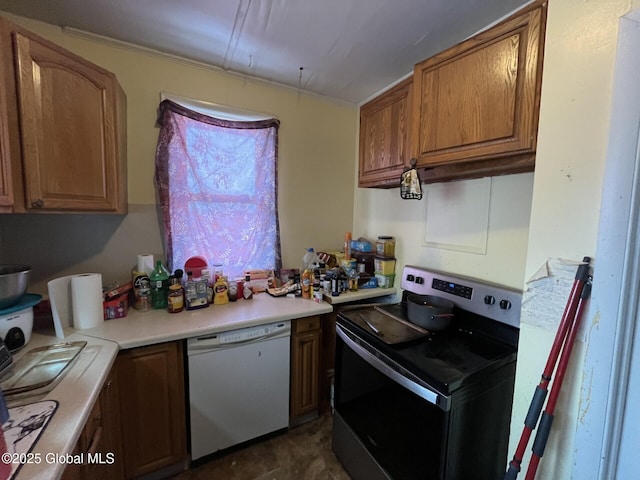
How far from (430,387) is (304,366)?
97 centimetres

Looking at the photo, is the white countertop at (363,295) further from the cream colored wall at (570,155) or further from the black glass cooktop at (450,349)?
the cream colored wall at (570,155)

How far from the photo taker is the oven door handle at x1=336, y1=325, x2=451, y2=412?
3.08 feet

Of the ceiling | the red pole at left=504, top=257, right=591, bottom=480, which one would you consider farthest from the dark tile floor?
the ceiling

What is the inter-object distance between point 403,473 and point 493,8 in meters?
2.16

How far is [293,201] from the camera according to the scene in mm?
2229

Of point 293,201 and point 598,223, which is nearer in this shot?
point 598,223

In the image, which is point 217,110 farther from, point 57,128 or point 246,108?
point 57,128

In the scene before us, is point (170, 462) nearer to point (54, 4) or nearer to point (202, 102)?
point (202, 102)

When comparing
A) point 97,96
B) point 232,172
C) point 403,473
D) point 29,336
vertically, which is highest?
point 97,96

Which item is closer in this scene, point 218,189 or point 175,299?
point 175,299

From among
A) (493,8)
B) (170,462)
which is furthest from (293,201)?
(170,462)

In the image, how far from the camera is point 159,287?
5.37 ft

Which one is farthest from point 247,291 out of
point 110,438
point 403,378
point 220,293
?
point 403,378

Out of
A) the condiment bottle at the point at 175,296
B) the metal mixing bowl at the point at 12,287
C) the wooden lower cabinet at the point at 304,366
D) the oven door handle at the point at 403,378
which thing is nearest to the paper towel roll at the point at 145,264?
the condiment bottle at the point at 175,296
